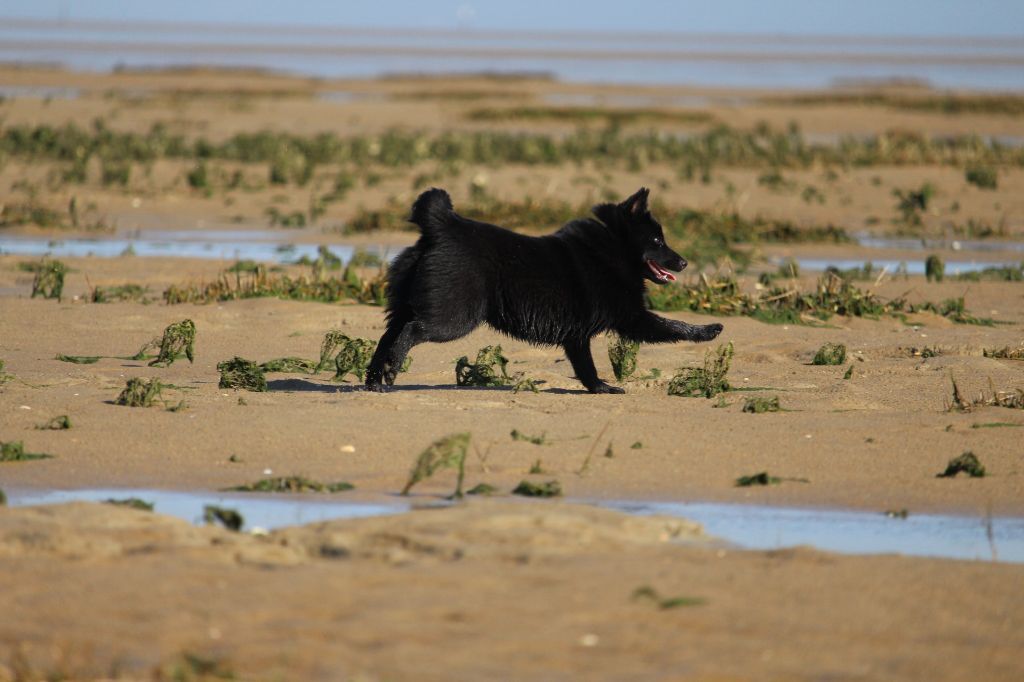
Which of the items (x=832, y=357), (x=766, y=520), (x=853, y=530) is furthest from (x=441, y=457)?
(x=832, y=357)

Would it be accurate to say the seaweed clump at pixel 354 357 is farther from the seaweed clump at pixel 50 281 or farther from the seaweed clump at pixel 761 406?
the seaweed clump at pixel 50 281

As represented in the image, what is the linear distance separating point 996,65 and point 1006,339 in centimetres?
9698

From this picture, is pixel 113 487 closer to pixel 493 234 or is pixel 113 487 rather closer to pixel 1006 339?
pixel 493 234

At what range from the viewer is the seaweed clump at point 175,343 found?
948 cm

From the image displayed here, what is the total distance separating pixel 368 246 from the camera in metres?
17.0

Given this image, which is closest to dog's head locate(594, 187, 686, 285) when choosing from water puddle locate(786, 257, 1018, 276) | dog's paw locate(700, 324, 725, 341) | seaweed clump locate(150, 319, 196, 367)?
dog's paw locate(700, 324, 725, 341)

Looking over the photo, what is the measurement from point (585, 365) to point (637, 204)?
1026mm

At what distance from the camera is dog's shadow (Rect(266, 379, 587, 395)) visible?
8.92m

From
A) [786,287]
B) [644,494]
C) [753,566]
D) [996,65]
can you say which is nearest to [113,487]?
[644,494]

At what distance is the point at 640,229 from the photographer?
9164 mm

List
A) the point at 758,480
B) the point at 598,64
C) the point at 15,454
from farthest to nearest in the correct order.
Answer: the point at 598,64 < the point at 15,454 < the point at 758,480

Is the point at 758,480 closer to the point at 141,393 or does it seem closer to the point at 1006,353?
the point at 141,393

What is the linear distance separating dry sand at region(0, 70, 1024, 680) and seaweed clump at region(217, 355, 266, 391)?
0.21 m

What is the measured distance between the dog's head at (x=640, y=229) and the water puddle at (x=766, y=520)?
280 centimetres
